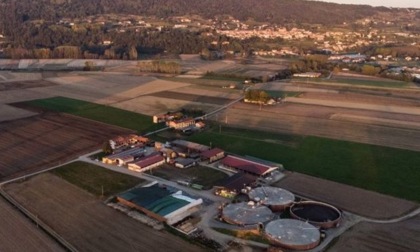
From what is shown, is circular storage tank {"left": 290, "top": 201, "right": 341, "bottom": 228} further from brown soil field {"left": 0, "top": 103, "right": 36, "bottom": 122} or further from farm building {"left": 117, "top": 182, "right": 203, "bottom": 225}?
brown soil field {"left": 0, "top": 103, "right": 36, "bottom": 122}

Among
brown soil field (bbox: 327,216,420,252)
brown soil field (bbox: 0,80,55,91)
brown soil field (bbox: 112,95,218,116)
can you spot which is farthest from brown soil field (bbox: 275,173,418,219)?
brown soil field (bbox: 0,80,55,91)

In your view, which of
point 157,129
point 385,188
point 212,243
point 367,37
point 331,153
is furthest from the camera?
point 367,37

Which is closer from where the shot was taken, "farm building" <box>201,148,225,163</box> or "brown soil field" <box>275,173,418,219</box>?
"brown soil field" <box>275,173,418,219</box>

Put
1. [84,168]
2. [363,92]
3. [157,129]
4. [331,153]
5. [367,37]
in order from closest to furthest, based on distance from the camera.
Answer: [84,168]
[331,153]
[157,129]
[363,92]
[367,37]

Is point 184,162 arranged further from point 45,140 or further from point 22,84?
point 22,84

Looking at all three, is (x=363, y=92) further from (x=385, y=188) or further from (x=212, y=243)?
(x=212, y=243)

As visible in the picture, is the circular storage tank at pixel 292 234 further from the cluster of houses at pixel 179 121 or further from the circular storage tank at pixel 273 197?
the cluster of houses at pixel 179 121

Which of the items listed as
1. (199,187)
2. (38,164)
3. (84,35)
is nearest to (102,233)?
(199,187)
